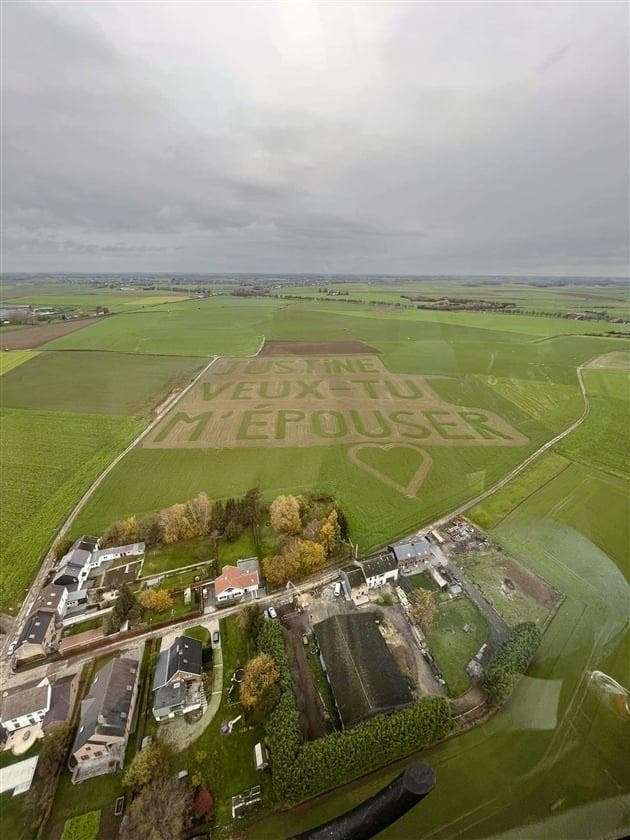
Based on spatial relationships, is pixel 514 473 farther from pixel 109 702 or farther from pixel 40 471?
pixel 40 471

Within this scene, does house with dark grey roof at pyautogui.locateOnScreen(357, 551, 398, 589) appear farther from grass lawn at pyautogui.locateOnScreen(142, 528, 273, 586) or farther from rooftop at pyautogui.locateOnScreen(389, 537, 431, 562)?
grass lawn at pyautogui.locateOnScreen(142, 528, 273, 586)

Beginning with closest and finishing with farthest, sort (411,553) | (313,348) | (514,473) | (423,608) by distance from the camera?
(423,608) < (411,553) < (514,473) < (313,348)

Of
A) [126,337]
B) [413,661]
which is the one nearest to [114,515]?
[413,661]

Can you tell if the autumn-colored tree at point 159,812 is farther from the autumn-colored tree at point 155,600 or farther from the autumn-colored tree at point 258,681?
the autumn-colored tree at point 155,600

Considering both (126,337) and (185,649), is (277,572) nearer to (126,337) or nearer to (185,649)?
(185,649)

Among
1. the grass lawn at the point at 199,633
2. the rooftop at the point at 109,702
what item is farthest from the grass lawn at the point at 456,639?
the rooftop at the point at 109,702

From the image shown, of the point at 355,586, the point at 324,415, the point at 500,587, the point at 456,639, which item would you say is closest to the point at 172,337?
the point at 324,415
